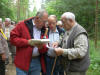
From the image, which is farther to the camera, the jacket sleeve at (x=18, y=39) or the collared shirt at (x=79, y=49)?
the jacket sleeve at (x=18, y=39)

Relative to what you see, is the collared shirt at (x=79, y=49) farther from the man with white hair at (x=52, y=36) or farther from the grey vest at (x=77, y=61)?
the man with white hair at (x=52, y=36)

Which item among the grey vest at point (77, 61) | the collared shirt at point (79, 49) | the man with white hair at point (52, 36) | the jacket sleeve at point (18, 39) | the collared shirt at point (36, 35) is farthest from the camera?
the man with white hair at point (52, 36)

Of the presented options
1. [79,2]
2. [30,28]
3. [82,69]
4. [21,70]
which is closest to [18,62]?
[21,70]

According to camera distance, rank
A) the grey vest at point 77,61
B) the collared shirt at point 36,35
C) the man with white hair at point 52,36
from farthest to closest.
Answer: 1. the man with white hair at point 52,36
2. the collared shirt at point 36,35
3. the grey vest at point 77,61

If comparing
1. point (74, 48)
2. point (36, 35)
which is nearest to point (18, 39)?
point (36, 35)

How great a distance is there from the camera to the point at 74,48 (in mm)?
2562

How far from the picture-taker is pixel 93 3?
36.8ft

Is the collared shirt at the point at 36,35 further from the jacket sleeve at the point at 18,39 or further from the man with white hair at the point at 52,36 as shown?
the man with white hair at the point at 52,36

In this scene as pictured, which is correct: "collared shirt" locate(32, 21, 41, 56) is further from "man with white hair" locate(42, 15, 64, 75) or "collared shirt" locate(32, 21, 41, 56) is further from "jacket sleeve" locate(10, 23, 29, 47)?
"man with white hair" locate(42, 15, 64, 75)

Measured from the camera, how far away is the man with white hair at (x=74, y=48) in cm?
252

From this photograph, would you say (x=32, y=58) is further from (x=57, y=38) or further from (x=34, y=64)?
(x=57, y=38)

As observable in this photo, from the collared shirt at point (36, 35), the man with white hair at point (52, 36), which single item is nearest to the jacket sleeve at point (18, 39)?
the collared shirt at point (36, 35)

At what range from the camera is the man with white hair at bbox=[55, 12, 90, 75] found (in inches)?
99.1

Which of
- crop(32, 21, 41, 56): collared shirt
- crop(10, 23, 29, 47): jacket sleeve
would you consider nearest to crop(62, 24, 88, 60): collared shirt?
crop(32, 21, 41, 56): collared shirt
